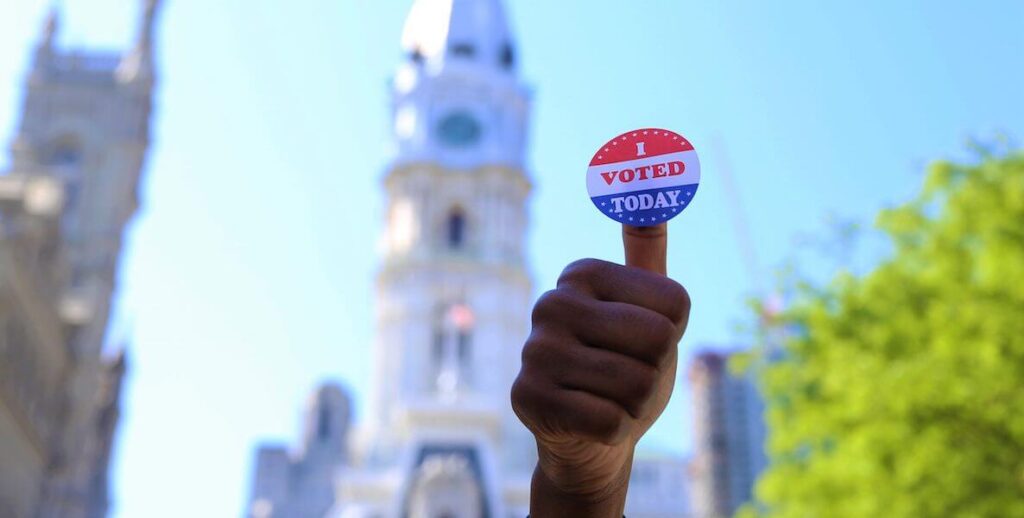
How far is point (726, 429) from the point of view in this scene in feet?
511

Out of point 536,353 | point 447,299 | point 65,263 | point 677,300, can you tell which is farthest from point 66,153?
point 677,300

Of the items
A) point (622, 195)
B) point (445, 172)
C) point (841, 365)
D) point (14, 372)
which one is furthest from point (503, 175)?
point (622, 195)

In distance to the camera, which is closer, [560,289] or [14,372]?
[560,289]

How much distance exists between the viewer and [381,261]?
76125 millimetres

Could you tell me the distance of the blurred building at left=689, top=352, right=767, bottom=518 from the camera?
495 ft

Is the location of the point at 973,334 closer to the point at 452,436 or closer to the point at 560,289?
the point at 560,289

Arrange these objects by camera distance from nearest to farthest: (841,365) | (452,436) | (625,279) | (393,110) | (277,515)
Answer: (625,279) < (841,365) < (452,436) < (277,515) < (393,110)

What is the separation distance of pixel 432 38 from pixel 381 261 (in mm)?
14514

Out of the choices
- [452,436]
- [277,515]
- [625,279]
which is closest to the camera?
[625,279]

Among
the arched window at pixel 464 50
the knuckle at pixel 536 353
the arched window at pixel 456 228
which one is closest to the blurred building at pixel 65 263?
the arched window at pixel 456 228

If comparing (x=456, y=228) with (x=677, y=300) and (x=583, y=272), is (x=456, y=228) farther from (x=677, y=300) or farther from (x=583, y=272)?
(x=677, y=300)

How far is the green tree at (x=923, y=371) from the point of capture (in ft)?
58.2

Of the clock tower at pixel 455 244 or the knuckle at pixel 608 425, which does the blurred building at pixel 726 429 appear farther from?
the knuckle at pixel 608 425

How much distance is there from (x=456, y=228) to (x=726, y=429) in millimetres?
85403
